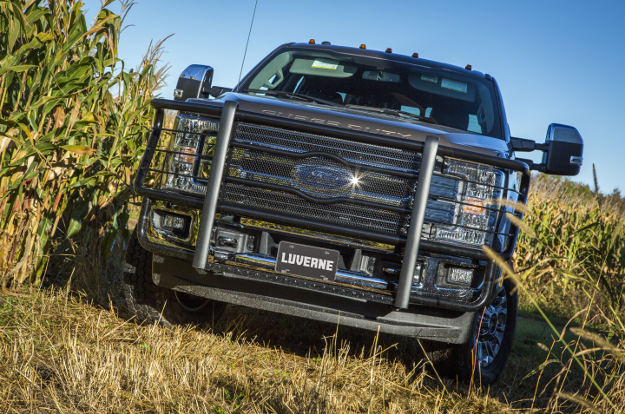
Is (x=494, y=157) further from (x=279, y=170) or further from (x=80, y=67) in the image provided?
(x=80, y=67)

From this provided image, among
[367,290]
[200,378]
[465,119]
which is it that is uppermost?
[465,119]

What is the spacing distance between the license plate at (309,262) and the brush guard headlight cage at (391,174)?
121 millimetres

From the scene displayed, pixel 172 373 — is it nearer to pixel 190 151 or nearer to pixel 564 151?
pixel 190 151

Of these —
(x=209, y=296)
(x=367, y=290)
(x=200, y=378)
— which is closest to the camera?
(x=200, y=378)

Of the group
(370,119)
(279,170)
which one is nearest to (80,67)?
(279,170)

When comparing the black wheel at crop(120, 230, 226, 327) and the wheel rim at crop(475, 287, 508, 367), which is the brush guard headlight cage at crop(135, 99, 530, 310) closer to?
the black wheel at crop(120, 230, 226, 327)

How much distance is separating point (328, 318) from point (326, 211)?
1.87 ft

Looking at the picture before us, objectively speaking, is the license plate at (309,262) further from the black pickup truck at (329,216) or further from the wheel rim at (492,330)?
the wheel rim at (492,330)

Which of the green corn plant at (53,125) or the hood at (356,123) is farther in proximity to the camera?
the green corn plant at (53,125)

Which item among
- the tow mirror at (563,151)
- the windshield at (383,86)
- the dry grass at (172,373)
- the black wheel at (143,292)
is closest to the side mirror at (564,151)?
the tow mirror at (563,151)

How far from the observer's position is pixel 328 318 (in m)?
2.96

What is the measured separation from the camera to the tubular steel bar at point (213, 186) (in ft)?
9.37

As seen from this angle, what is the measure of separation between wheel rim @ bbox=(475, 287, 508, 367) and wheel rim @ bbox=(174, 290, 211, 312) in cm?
185

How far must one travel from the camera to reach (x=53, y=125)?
391 cm
